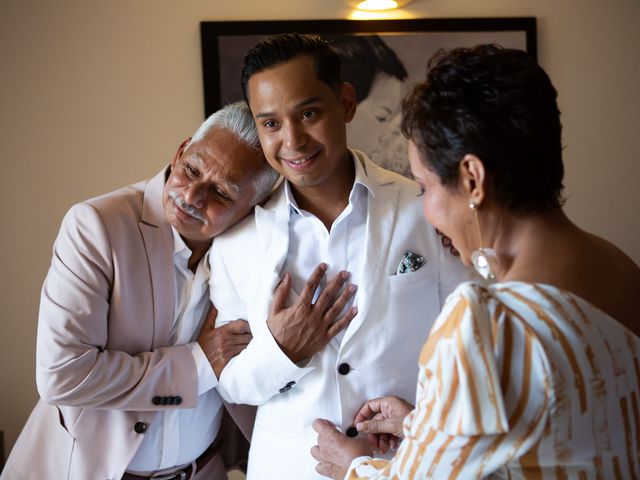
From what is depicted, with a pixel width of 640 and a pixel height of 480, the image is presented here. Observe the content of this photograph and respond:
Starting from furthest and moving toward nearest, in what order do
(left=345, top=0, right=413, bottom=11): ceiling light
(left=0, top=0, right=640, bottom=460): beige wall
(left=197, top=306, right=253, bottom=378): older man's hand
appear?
(left=345, top=0, right=413, bottom=11): ceiling light < (left=0, top=0, right=640, bottom=460): beige wall < (left=197, top=306, right=253, bottom=378): older man's hand

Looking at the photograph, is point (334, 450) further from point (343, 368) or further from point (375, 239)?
point (375, 239)

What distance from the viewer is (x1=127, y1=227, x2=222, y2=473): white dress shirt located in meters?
1.87

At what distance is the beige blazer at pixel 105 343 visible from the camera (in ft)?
5.71

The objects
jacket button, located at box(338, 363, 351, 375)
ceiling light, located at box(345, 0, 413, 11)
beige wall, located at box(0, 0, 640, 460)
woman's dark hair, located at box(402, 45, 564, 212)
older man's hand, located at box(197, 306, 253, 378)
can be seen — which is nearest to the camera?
woman's dark hair, located at box(402, 45, 564, 212)

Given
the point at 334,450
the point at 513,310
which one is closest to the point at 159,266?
the point at 334,450

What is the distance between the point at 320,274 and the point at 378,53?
189cm

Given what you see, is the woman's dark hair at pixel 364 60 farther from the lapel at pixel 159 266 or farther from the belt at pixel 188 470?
the belt at pixel 188 470

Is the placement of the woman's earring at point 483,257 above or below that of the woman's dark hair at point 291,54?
below

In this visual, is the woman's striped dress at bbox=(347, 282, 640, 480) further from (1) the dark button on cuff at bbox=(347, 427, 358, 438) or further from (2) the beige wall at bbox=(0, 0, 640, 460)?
(2) the beige wall at bbox=(0, 0, 640, 460)

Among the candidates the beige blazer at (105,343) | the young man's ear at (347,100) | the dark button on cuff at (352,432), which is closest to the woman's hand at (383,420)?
the dark button on cuff at (352,432)

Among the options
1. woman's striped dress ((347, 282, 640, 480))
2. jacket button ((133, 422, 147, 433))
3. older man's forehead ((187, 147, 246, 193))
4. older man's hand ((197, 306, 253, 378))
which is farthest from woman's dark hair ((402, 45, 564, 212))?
jacket button ((133, 422, 147, 433))

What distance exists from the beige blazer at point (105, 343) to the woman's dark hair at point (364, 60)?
63.7 inches

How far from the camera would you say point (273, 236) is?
176cm

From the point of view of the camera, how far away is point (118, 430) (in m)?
1.83
